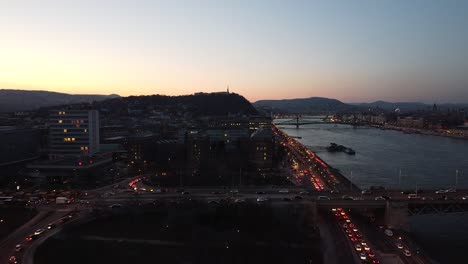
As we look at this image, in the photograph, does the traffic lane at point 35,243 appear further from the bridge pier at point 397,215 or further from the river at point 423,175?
the river at point 423,175

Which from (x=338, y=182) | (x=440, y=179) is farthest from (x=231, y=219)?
(x=440, y=179)

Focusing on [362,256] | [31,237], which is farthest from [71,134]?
[362,256]

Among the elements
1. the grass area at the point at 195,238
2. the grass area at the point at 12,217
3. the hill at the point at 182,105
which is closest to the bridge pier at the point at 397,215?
the grass area at the point at 195,238

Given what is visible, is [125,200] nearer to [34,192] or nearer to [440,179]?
[34,192]

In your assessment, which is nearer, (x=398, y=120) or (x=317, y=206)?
(x=317, y=206)

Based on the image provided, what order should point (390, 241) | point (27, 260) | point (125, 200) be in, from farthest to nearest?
point (125, 200)
point (390, 241)
point (27, 260)
